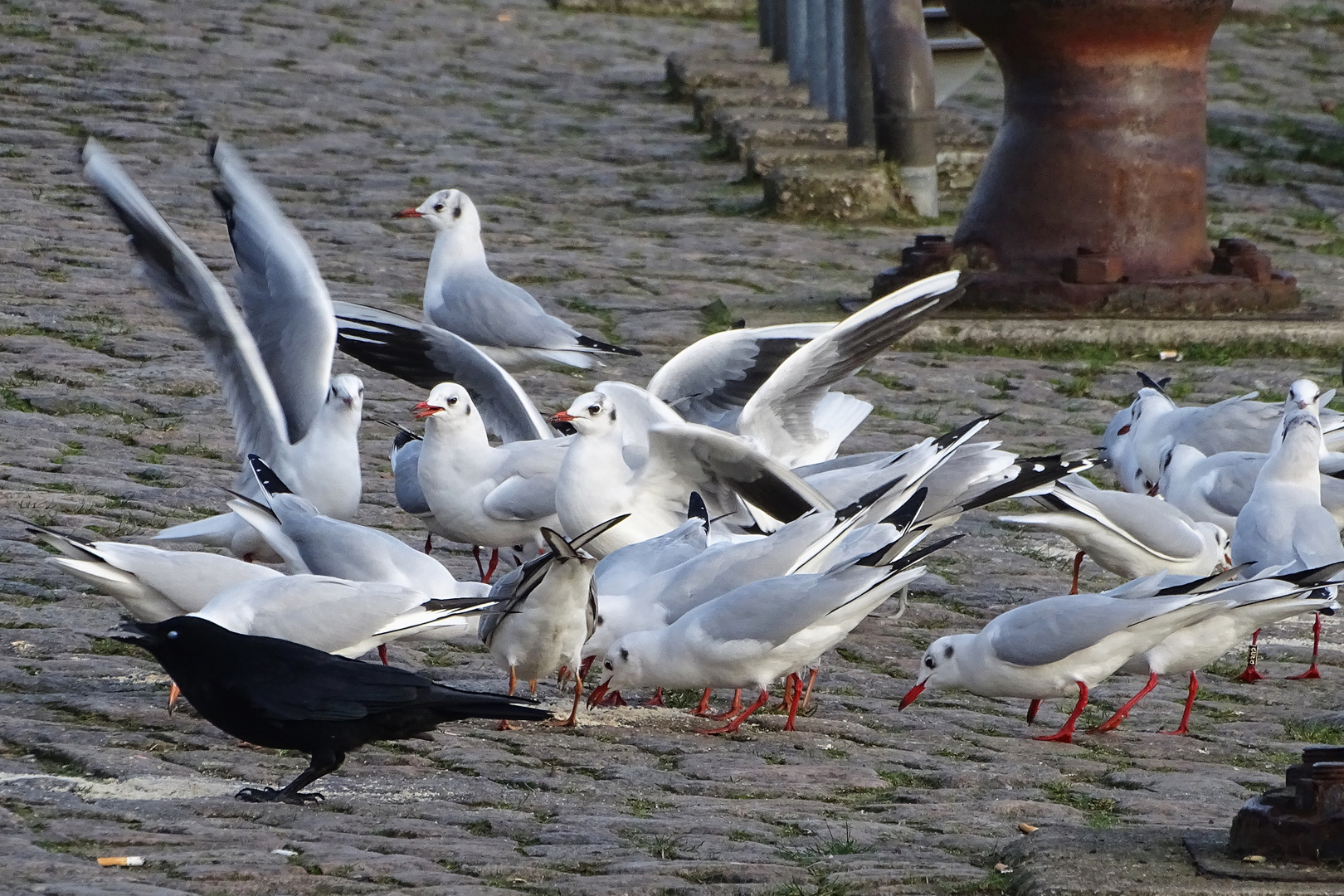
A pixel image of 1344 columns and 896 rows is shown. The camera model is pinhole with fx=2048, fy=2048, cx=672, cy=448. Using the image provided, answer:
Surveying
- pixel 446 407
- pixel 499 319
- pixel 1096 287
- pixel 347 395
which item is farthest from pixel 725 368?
pixel 1096 287

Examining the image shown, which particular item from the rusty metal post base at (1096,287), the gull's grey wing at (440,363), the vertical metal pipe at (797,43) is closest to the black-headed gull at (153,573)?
the gull's grey wing at (440,363)

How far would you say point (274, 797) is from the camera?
3803 mm

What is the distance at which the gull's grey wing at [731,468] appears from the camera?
5477mm

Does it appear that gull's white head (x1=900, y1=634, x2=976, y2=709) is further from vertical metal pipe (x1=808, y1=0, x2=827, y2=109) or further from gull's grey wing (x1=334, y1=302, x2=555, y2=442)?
vertical metal pipe (x1=808, y1=0, x2=827, y2=109)

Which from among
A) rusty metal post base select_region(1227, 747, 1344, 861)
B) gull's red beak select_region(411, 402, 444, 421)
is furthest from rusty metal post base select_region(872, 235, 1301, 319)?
rusty metal post base select_region(1227, 747, 1344, 861)

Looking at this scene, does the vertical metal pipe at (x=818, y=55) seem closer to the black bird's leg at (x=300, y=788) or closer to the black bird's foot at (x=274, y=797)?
the black bird's leg at (x=300, y=788)

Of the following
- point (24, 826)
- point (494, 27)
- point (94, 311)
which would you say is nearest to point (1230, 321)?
point (94, 311)

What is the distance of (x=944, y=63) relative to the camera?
12516 millimetres

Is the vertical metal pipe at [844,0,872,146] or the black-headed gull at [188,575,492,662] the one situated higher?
the black-headed gull at [188,575,492,662]

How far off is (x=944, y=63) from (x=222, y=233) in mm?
4922

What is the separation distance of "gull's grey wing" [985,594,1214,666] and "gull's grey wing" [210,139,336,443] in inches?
88.2

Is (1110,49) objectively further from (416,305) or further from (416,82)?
(416,82)

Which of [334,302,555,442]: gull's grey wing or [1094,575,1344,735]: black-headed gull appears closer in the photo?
[1094,575,1344,735]: black-headed gull

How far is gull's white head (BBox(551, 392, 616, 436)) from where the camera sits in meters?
5.60
